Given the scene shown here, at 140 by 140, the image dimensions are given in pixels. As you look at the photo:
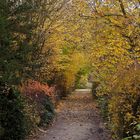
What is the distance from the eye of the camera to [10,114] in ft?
39.3

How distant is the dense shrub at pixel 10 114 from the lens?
11.9 meters

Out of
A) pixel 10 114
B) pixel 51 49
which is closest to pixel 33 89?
pixel 51 49

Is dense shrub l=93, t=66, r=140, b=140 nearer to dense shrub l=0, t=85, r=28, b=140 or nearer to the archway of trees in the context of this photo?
the archway of trees

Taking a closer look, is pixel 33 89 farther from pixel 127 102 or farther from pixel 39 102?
pixel 127 102

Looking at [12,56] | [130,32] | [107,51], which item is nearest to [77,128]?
[107,51]

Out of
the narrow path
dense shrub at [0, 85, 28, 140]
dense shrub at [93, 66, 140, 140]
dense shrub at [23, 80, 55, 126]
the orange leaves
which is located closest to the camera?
dense shrub at [93, 66, 140, 140]

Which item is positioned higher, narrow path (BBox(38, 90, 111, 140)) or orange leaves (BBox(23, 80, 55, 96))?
orange leaves (BBox(23, 80, 55, 96))

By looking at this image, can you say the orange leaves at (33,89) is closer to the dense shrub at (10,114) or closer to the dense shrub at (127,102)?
the dense shrub at (10,114)

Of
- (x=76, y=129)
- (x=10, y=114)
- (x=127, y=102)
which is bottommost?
(x=76, y=129)

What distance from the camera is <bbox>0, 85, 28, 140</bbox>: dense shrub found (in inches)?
469

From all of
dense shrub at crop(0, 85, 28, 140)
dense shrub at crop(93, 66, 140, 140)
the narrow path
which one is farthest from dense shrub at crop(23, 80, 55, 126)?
dense shrub at crop(93, 66, 140, 140)

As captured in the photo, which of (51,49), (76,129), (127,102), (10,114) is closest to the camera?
(127,102)

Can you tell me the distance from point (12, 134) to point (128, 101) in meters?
3.81

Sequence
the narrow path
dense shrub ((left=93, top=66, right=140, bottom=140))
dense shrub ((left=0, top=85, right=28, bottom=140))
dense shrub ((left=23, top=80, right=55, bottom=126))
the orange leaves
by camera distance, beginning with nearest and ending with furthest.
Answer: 1. dense shrub ((left=93, top=66, right=140, bottom=140))
2. dense shrub ((left=0, top=85, right=28, bottom=140))
3. the narrow path
4. dense shrub ((left=23, top=80, right=55, bottom=126))
5. the orange leaves
